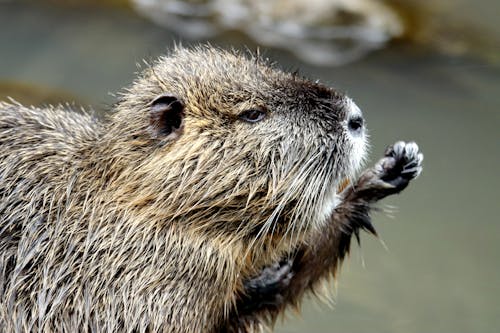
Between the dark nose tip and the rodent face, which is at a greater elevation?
the dark nose tip

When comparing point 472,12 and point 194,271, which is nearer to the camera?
point 194,271

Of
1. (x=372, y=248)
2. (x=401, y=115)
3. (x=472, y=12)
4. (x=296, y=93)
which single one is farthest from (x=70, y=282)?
(x=472, y=12)

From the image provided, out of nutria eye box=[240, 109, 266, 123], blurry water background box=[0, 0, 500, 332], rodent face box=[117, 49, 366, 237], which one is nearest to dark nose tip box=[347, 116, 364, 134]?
rodent face box=[117, 49, 366, 237]

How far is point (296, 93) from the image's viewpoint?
352cm

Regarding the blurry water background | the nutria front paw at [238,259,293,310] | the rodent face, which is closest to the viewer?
the rodent face

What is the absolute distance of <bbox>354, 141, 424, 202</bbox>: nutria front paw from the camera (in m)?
3.88

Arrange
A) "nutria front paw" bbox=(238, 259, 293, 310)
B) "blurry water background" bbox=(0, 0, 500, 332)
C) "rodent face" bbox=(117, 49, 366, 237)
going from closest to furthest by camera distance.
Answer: "rodent face" bbox=(117, 49, 366, 237)
"nutria front paw" bbox=(238, 259, 293, 310)
"blurry water background" bbox=(0, 0, 500, 332)

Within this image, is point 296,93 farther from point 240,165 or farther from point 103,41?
point 103,41

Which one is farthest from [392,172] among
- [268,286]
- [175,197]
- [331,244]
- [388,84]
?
[388,84]

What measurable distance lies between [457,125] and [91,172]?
442 centimetres

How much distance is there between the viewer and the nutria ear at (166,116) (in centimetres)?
348

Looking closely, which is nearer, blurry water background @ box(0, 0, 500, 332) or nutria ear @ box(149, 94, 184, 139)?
nutria ear @ box(149, 94, 184, 139)

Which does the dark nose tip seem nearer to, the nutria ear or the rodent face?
the rodent face

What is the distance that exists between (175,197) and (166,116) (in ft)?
1.00
